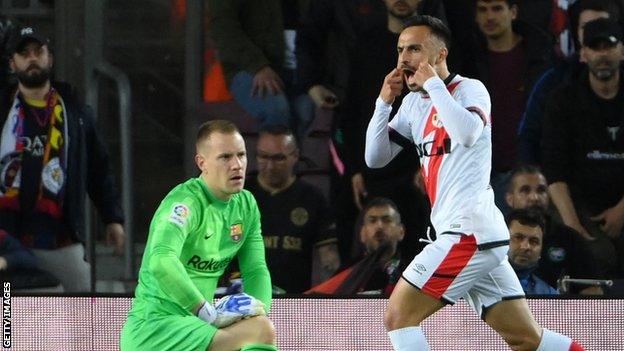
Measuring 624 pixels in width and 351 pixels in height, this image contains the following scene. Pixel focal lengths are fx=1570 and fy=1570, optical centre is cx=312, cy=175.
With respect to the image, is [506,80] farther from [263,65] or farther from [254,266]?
[254,266]

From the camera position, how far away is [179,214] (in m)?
Answer: 6.32

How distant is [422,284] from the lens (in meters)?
6.53

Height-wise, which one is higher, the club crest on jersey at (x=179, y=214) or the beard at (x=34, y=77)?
the beard at (x=34, y=77)

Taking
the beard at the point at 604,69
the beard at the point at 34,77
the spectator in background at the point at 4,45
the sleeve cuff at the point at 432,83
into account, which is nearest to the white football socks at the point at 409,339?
the sleeve cuff at the point at 432,83

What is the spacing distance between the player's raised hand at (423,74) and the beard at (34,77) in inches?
107

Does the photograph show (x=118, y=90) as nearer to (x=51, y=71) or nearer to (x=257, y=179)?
(x=51, y=71)

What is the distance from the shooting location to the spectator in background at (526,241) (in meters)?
8.44

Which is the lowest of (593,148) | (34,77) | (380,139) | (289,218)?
(289,218)

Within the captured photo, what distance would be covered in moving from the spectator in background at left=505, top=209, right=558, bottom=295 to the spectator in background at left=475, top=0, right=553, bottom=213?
0.42 feet

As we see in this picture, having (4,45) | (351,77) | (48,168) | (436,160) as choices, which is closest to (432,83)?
(436,160)

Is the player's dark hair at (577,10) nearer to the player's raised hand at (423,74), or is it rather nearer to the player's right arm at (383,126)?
the player's right arm at (383,126)

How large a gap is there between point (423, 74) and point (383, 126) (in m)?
0.43

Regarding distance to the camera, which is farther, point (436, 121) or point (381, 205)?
point (381, 205)

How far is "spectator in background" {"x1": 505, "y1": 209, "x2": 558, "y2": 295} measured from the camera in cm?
844
